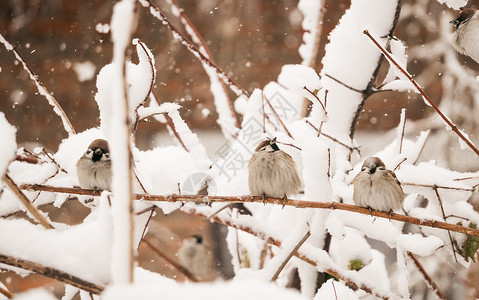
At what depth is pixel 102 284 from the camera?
466mm

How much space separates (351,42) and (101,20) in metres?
2.27

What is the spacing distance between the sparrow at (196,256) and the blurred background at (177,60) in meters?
1.00

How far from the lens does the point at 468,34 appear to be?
1027mm

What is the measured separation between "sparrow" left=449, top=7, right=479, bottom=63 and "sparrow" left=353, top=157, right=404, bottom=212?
0.33 metres

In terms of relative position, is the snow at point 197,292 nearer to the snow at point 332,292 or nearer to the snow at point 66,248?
the snow at point 66,248

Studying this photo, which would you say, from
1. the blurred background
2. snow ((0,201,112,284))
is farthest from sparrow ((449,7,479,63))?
the blurred background

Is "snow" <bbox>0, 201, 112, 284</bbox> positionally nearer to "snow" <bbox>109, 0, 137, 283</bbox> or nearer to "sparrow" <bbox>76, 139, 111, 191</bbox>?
"snow" <bbox>109, 0, 137, 283</bbox>

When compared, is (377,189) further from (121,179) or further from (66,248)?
(121,179)

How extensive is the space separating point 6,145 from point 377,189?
2.74 feet

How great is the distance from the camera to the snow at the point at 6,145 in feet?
1.65

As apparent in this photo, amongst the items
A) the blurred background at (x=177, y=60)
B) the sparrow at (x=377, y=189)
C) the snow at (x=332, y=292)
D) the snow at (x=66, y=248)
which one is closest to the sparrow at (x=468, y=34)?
the sparrow at (x=377, y=189)

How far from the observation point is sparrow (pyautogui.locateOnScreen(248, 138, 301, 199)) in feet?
3.80

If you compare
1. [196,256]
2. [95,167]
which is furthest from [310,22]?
[196,256]

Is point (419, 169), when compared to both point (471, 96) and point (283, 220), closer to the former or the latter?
point (283, 220)
